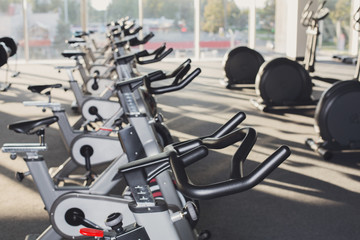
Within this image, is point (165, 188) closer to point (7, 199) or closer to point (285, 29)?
point (7, 199)

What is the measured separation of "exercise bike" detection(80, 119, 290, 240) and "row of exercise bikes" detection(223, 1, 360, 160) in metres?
2.82

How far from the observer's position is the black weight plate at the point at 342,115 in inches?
144

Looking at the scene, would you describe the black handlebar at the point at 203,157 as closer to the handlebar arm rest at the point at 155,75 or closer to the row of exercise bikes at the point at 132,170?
the row of exercise bikes at the point at 132,170

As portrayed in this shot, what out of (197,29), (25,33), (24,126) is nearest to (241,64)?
(197,29)

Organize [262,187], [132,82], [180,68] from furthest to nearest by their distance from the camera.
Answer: [262,187] → [180,68] → [132,82]

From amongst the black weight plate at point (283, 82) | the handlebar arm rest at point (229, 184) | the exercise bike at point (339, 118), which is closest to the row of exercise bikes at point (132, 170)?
the handlebar arm rest at point (229, 184)

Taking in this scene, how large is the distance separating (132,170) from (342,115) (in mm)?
3050

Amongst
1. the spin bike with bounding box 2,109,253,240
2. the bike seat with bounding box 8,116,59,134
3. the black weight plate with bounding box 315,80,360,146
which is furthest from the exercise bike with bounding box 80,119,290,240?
the black weight plate with bounding box 315,80,360,146

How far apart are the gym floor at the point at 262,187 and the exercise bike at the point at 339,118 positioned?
4.3 inches

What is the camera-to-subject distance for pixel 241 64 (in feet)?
23.2

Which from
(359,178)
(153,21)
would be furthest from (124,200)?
(153,21)

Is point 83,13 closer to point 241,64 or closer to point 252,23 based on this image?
point 252,23

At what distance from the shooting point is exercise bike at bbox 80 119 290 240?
877mm

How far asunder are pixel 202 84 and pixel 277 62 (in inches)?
100
